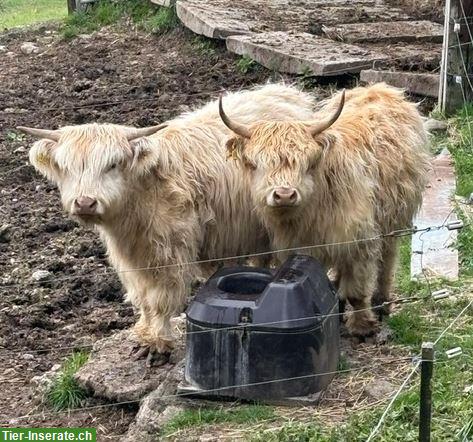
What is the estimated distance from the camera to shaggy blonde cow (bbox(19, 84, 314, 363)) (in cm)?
532

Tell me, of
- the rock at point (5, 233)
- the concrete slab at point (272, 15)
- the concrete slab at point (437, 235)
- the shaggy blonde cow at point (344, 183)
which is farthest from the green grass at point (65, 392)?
the concrete slab at point (272, 15)

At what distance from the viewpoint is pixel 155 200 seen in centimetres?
553

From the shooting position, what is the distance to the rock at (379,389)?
16.4ft

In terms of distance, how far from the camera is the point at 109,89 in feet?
37.9

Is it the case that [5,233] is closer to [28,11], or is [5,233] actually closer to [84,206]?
[84,206]

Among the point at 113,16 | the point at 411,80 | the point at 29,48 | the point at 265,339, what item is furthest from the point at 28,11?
the point at 265,339

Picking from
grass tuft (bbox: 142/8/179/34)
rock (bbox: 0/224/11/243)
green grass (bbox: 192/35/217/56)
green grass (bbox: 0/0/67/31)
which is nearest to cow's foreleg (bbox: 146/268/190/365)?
rock (bbox: 0/224/11/243)

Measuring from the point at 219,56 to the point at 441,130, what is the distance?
151 inches

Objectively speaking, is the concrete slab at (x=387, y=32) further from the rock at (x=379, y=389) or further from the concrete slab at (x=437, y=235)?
the rock at (x=379, y=389)

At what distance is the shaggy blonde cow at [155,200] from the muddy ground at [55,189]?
70cm

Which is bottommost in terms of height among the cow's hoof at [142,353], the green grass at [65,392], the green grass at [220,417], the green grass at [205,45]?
the green grass at [65,392]

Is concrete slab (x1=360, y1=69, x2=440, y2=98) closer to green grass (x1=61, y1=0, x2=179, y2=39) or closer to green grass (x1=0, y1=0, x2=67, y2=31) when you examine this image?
green grass (x1=61, y1=0, x2=179, y2=39)

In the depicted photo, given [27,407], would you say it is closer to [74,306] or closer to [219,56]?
[74,306]

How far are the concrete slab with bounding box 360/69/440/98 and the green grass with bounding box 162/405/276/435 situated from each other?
5447mm
